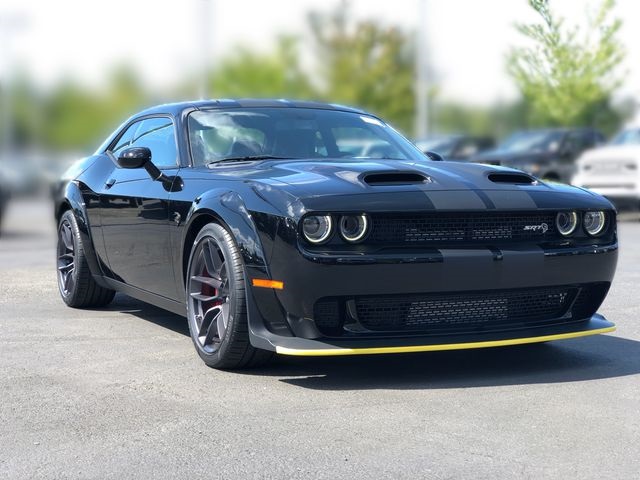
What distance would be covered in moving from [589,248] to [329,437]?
75.0 inches

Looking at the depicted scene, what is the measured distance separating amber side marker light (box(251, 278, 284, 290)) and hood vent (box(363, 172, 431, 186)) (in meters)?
0.66

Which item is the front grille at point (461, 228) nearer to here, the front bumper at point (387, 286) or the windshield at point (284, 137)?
the front bumper at point (387, 286)

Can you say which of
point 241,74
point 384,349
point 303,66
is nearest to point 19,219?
point 303,66

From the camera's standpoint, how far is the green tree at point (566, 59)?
→ 9.27m

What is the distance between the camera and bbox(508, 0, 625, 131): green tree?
927cm

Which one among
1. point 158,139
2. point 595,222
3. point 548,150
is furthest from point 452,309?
point 548,150

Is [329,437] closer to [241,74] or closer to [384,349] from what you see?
[384,349]

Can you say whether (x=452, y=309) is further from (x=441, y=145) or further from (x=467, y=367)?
(x=441, y=145)

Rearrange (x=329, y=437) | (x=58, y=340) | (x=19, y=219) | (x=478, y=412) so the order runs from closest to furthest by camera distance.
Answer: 1. (x=329, y=437)
2. (x=478, y=412)
3. (x=58, y=340)
4. (x=19, y=219)

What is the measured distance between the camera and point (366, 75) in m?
37.5

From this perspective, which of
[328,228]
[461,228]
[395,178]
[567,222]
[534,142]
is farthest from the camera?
[534,142]

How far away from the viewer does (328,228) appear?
4.74 meters

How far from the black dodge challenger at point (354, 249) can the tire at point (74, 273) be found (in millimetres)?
1210

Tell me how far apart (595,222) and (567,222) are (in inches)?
8.0
